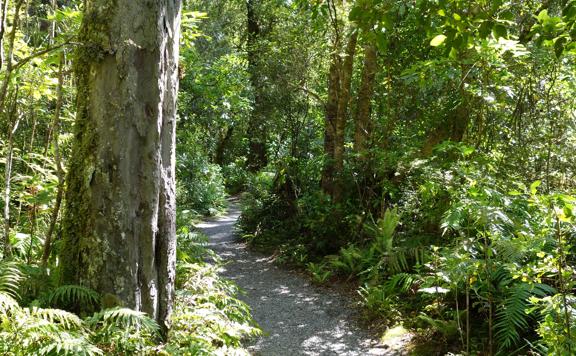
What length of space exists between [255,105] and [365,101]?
17.7ft

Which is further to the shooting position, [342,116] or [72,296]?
[342,116]

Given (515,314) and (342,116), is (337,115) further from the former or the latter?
(515,314)

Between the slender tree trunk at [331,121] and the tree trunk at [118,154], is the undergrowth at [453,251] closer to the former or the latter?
the slender tree trunk at [331,121]

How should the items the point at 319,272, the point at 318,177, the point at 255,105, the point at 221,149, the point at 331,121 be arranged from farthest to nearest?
1. the point at 221,149
2. the point at 255,105
3. the point at 318,177
4. the point at 331,121
5. the point at 319,272

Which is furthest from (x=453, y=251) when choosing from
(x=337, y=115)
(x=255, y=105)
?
(x=255, y=105)

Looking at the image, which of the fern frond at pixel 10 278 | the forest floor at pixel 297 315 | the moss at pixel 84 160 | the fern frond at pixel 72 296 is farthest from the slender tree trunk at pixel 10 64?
the forest floor at pixel 297 315

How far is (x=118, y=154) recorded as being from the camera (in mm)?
3924

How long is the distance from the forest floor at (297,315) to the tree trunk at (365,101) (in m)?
3.08

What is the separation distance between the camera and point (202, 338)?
4.16 meters

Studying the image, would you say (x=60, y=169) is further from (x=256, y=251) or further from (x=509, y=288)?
(x=256, y=251)

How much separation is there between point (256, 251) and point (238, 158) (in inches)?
583

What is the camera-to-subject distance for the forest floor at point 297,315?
6.24 metres

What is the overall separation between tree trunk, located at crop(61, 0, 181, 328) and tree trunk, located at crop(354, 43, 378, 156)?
6497 millimetres

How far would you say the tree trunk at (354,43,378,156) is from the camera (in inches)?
399
